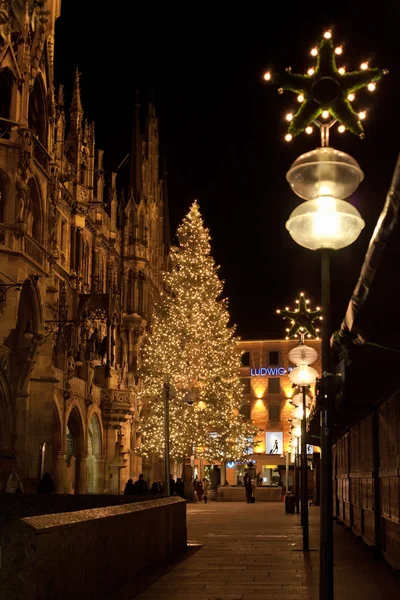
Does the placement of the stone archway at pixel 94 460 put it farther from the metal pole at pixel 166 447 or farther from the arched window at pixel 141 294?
the metal pole at pixel 166 447

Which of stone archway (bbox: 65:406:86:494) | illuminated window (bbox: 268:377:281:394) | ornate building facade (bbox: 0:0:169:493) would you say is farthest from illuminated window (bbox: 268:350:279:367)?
stone archway (bbox: 65:406:86:494)

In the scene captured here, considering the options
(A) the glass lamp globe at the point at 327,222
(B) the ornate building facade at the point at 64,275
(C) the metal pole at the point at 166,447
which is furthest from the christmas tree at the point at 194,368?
(A) the glass lamp globe at the point at 327,222

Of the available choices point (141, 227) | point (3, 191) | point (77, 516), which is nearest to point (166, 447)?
point (3, 191)

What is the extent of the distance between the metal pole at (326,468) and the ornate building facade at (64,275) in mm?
17564

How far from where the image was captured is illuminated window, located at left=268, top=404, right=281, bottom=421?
81062 millimetres

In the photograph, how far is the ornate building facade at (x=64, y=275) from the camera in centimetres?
2647

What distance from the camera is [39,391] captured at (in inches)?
1147

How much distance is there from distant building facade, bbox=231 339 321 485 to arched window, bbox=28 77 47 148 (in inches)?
2042

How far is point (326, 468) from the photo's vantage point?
747 cm

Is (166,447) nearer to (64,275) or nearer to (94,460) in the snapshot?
(64,275)

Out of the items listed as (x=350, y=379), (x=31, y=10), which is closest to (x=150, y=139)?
(x=31, y=10)

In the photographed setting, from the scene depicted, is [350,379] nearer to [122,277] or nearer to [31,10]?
[31,10]

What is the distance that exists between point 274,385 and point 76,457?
45.3 meters

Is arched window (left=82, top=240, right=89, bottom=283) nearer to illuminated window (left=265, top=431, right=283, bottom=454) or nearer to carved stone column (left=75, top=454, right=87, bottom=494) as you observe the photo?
carved stone column (left=75, top=454, right=87, bottom=494)
